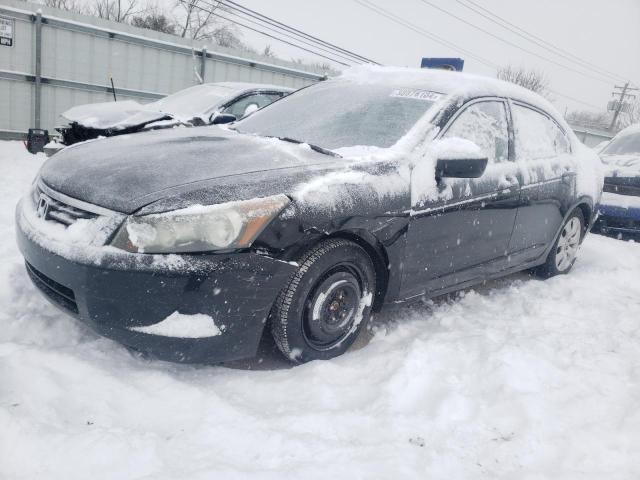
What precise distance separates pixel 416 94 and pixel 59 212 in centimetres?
218

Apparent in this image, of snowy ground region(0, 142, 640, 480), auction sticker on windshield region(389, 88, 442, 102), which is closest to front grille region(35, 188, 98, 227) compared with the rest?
snowy ground region(0, 142, 640, 480)

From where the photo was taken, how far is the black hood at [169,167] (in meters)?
2.26

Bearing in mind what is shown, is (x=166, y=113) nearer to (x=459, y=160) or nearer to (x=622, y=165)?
(x=459, y=160)

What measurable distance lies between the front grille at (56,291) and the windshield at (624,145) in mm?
7493

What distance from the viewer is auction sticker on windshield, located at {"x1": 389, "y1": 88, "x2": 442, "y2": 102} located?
3223 millimetres

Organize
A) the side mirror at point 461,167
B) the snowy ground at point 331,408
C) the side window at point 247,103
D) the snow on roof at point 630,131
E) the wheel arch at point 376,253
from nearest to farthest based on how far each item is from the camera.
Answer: the snowy ground at point 331,408 → the wheel arch at point 376,253 → the side mirror at point 461,167 → the side window at point 247,103 → the snow on roof at point 630,131

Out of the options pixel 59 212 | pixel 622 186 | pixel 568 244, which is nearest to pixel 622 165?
pixel 622 186

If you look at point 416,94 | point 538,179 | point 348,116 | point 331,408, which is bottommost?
point 331,408

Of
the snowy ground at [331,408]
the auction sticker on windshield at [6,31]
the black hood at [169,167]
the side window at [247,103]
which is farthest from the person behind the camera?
the auction sticker on windshield at [6,31]

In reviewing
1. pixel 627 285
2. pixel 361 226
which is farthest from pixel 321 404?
pixel 627 285

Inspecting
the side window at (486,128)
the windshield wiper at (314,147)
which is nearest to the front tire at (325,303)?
the windshield wiper at (314,147)

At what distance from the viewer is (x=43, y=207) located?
2.51 meters

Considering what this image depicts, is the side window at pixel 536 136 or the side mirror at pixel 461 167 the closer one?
the side mirror at pixel 461 167

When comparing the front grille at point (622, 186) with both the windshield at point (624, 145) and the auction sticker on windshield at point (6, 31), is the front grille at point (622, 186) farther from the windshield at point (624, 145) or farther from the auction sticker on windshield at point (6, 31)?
the auction sticker on windshield at point (6, 31)
